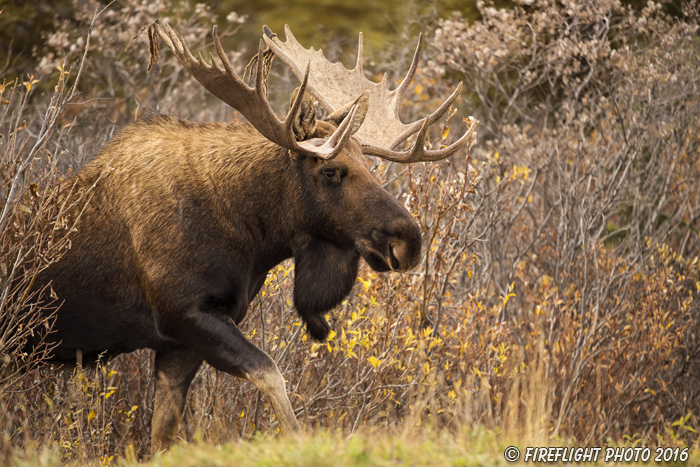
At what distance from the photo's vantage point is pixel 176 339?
4.39m

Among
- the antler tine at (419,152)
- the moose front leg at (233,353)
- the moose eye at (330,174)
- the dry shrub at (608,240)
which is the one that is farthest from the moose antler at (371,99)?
the moose front leg at (233,353)

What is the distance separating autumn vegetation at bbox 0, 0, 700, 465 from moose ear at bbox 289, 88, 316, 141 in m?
1.15

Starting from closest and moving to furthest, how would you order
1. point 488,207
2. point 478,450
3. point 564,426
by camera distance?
1. point 478,450
2. point 564,426
3. point 488,207

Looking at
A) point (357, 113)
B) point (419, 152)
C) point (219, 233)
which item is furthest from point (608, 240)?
point (219, 233)

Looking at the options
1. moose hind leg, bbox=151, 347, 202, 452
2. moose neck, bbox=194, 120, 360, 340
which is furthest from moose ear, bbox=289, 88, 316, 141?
moose hind leg, bbox=151, 347, 202, 452

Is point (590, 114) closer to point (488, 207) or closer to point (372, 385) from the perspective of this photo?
point (488, 207)

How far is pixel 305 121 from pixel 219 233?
2.44ft

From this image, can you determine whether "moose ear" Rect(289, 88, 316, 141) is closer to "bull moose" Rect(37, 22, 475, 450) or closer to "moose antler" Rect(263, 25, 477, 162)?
"bull moose" Rect(37, 22, 475, 450)

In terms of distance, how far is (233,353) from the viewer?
13.7 feet

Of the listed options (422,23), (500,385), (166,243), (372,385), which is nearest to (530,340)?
(500,385)

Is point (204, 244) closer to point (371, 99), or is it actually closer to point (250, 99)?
point (250, 99)

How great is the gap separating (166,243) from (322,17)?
13.7 metres

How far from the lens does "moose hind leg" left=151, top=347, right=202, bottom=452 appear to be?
4789 millimetres

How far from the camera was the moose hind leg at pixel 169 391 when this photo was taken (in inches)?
189
